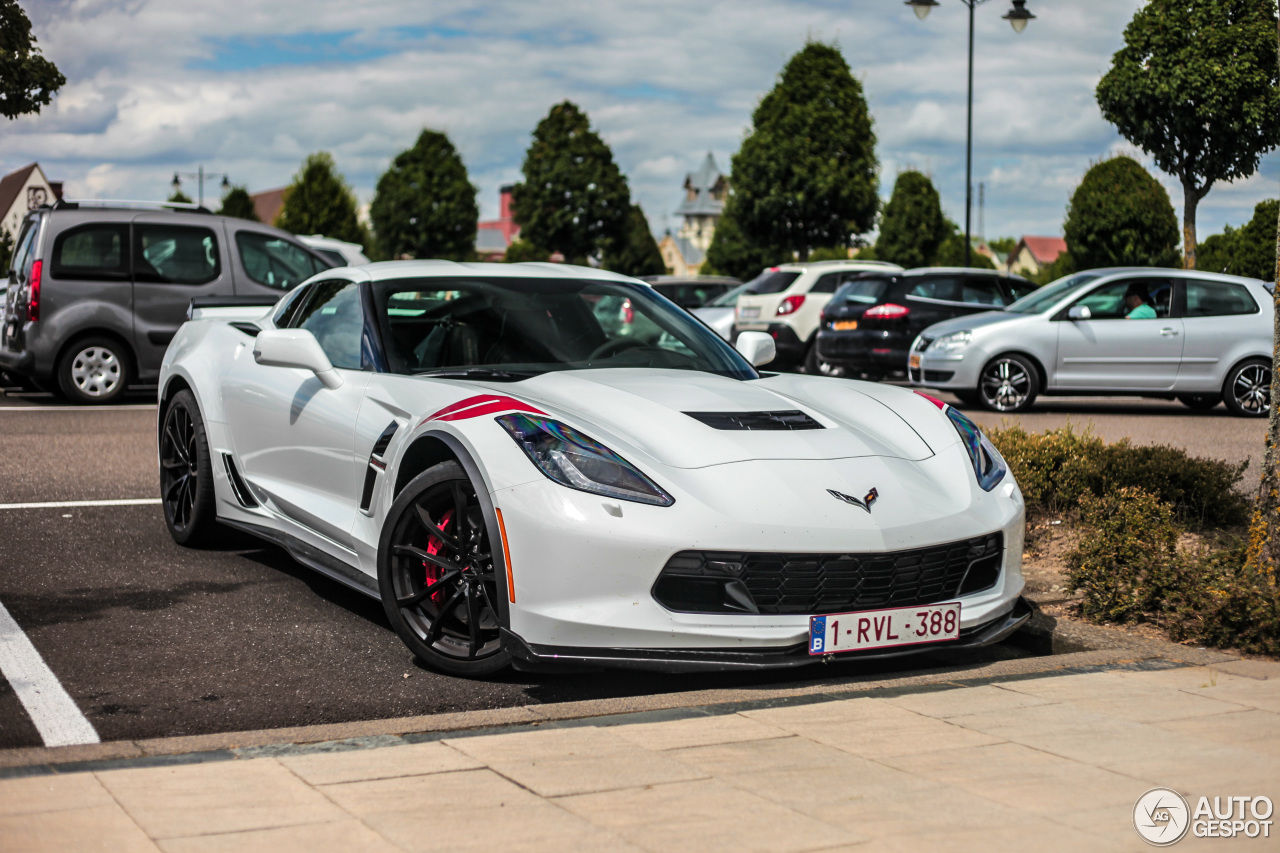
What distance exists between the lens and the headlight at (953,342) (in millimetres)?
14422

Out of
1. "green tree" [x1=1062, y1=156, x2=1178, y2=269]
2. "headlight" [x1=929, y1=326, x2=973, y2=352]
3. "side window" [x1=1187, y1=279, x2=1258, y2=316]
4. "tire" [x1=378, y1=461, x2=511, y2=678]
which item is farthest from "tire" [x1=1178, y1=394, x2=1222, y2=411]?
"tire" [x1=378, y1=461, x2=511, y2=678]

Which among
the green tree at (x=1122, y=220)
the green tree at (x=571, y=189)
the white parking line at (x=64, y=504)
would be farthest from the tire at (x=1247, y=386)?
the green tree at (x=571, y=189)

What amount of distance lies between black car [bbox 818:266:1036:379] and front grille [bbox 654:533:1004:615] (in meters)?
12.7

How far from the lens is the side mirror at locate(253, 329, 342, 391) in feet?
17.0

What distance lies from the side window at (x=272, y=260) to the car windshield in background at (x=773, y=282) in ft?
23.8

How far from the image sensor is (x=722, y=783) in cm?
330

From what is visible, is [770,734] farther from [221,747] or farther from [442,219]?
[442,219]

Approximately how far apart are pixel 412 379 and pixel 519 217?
52.2m

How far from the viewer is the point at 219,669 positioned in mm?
4594

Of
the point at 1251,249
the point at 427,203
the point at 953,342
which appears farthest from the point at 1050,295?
the point at 427,203

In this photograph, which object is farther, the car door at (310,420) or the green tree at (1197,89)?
the green tree at (1197,89)

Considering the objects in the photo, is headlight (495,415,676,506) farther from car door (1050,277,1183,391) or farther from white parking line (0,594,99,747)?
car door (1050,277,1183,391)

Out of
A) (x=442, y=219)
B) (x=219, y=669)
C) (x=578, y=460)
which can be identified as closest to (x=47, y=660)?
(x=219, y=669)

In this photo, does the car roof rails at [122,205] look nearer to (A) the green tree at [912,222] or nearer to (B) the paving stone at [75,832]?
(B) the paving stone at [75,832]
